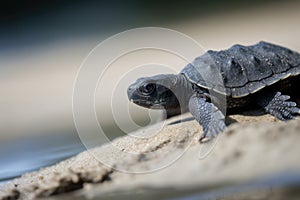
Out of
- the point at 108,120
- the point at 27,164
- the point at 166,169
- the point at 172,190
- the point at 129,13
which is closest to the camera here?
the point at 172,190

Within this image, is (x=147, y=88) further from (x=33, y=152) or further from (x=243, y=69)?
(x=33, y=152)

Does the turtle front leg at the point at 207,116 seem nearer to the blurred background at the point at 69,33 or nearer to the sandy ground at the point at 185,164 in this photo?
the sandy ground at the point at 185,164

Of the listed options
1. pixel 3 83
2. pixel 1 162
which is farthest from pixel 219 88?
pixel 3 83

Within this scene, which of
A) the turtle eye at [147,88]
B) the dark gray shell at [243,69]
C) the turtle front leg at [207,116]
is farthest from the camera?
the turtle eye at [147,88]

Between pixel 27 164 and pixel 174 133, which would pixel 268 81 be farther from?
pixel 27 164

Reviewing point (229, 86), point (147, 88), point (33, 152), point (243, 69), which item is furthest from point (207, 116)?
→ point (33, 152)

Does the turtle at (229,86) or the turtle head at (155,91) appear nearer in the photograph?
the turtle at (229,86)

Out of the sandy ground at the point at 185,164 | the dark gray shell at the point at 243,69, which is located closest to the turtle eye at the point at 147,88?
the dark gray shell at the point at 243,69

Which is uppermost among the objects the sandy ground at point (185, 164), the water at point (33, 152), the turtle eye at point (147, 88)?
the turtle eye at point (147, 88)
